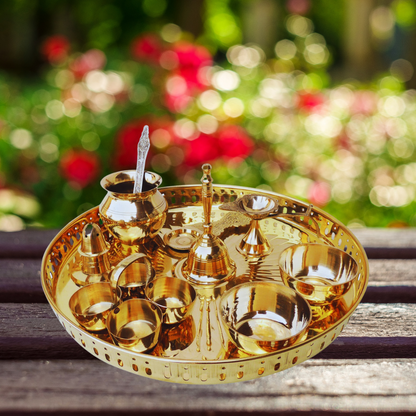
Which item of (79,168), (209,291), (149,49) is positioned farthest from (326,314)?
(149,49)

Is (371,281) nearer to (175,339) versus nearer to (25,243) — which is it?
(175,339)

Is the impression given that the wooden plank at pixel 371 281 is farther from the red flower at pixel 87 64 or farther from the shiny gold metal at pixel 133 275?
the red flower at pixel 87 64

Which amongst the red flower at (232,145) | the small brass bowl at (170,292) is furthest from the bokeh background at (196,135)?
the small brass bowl at (170,292)

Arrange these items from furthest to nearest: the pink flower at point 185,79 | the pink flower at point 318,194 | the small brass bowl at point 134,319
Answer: the pink flower at point 185,79 → the pink flower at point 318,194 → the small brass bowl at point 134,319

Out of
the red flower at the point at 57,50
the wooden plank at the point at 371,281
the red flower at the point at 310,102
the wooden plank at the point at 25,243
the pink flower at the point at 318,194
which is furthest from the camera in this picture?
the red flower at the point at 57,50

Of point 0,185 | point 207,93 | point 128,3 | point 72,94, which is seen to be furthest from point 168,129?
point 128,3

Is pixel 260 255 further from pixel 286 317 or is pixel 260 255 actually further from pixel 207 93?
pixel 207 93
